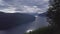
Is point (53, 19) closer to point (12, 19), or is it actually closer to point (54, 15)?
point (54, 15)

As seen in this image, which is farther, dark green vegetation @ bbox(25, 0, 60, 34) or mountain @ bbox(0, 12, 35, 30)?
mountain @ bbox(0, 12, 35, 30)

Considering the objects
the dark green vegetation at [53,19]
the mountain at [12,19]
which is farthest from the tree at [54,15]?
the mountain at [12,19]

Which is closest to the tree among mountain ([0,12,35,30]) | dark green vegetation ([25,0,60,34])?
dark green vegetation ([25,0,60,34])

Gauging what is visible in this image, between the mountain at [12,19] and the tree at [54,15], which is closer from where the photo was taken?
the tree at [54,15]

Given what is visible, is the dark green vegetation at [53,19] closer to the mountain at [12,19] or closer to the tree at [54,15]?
the tree at [54,15]

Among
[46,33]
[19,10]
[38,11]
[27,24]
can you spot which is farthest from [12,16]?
[46,33]

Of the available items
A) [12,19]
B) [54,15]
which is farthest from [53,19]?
[12,19]

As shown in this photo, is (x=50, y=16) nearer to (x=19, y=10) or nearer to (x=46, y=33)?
(x=46, y=33)

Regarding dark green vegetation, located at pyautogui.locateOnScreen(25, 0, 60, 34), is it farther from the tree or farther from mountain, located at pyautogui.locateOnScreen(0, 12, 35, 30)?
mountain, located at pyautogui.locateOnScreen(0, 12, 35, 30)

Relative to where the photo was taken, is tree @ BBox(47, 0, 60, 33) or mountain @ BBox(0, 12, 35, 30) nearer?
tree @ BBox(47, 0, 60, 33)
